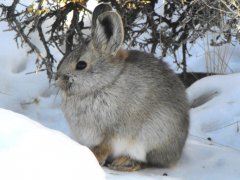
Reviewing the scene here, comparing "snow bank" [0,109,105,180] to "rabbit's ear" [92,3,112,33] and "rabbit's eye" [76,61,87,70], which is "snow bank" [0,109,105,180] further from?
"rabbit's ear" [92,3,112,33]

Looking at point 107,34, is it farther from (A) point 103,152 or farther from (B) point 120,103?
(A) point 103,152

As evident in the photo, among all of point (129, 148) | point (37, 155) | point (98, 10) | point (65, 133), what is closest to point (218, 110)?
point (65, 133)

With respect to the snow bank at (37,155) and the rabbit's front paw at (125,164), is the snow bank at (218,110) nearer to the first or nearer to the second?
the rabbit's front paw at (125,164)

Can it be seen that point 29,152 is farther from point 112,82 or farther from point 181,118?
point 181,118

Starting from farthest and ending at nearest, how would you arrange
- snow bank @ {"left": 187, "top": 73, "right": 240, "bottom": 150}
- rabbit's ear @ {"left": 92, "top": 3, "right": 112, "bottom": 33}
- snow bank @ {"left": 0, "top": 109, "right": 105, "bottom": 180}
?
snow bank @ {"left": 187, "top": 73, "right": 240, "bottom": 150}, rabbit's ear @ {"left": 92, "top": 3, "right": 112, "bottom": 33}, snow bank @ {"left": 0, "top": 109, "right": 105, "bottom": 180}

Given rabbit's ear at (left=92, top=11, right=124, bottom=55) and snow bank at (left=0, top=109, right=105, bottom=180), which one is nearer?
snow bank at (left=0, top=109, right=105, bottom=180)

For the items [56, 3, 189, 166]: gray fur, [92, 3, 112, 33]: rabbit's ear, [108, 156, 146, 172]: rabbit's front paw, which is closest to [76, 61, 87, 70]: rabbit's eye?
[56, 3, 189, 166]: gray fur

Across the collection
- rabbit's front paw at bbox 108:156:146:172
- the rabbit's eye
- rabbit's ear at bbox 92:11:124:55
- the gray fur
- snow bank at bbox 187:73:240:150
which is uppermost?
rabbit's ear at bbox 92:11:124:55
